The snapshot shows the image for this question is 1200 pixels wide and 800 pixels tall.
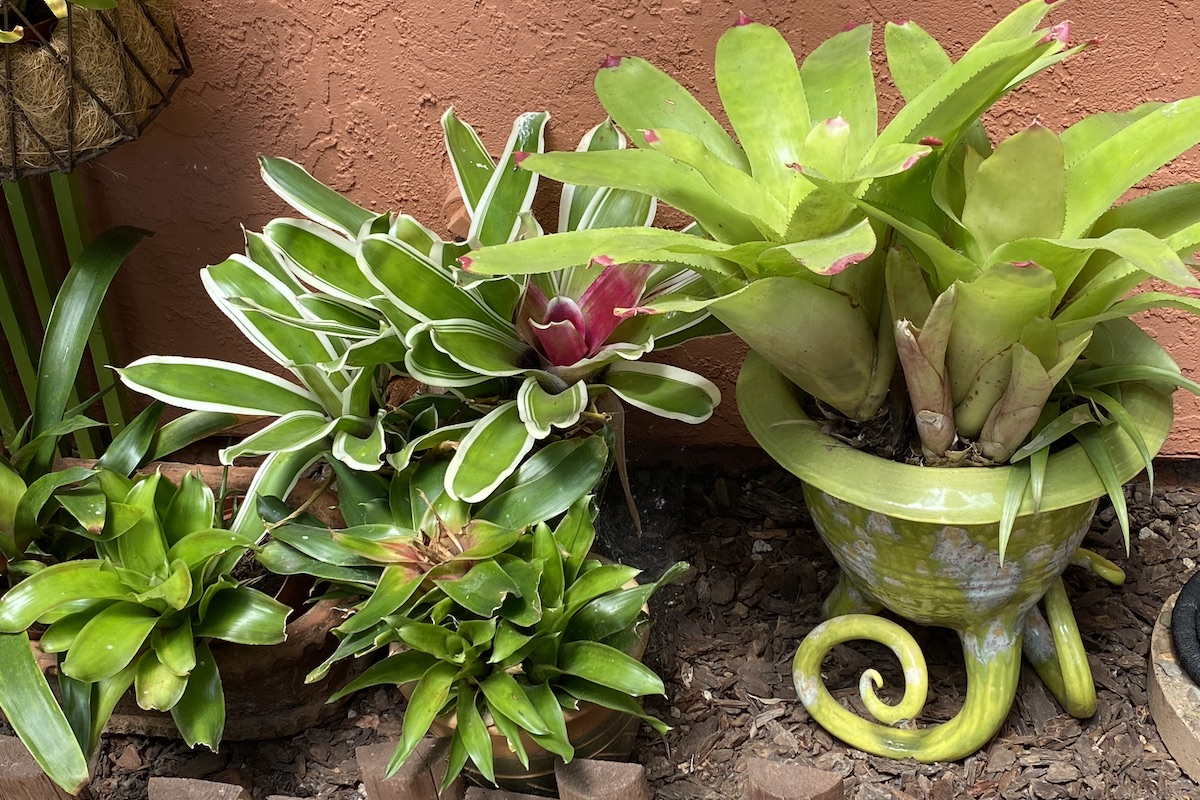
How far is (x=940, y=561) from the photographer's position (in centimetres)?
107

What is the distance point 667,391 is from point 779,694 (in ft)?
1.63

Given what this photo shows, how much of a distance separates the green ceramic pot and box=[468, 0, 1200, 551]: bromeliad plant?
0.15 ft

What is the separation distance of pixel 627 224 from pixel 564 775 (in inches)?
28.5

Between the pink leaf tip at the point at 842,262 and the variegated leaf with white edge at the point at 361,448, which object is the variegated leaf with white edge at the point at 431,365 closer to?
the variegated leaf with white edge at the point at 361,448

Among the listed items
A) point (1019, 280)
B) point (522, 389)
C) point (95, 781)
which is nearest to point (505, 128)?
point (522, 389)

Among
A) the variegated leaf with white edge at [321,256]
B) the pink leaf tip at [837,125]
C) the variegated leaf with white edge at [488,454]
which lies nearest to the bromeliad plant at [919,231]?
the pink leaf tip at [837,125]

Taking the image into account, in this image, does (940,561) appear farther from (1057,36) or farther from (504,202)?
(504,202)

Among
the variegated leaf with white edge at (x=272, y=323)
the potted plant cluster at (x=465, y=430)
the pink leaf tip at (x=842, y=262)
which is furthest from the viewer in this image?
the variegated leaf with white edge at (x=272, y=323)

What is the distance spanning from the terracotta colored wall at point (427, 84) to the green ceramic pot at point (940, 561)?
19.3 inches

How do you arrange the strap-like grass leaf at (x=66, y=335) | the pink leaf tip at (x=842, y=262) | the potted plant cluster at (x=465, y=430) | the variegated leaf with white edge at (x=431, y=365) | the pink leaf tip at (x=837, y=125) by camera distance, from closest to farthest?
the pink leaf tip at (x=842, y=262) → the pink leaf tip at (x=837, y=125) → the potted plant cluster at (x=465, y=430) → the variegated leaf with white edge at (x=431, y=365) → the strap-like grass leaf at (x=66, y=335)

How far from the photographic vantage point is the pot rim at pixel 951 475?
3.30 ft

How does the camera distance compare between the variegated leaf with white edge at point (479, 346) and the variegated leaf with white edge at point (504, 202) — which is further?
the variegated leaf with white edge at point (504, 202)

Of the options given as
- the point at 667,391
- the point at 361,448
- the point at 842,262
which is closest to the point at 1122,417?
the point at 842,262

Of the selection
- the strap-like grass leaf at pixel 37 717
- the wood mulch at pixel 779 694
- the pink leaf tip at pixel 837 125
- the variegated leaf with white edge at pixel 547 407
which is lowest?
the wood mulch at pixel 779 694
